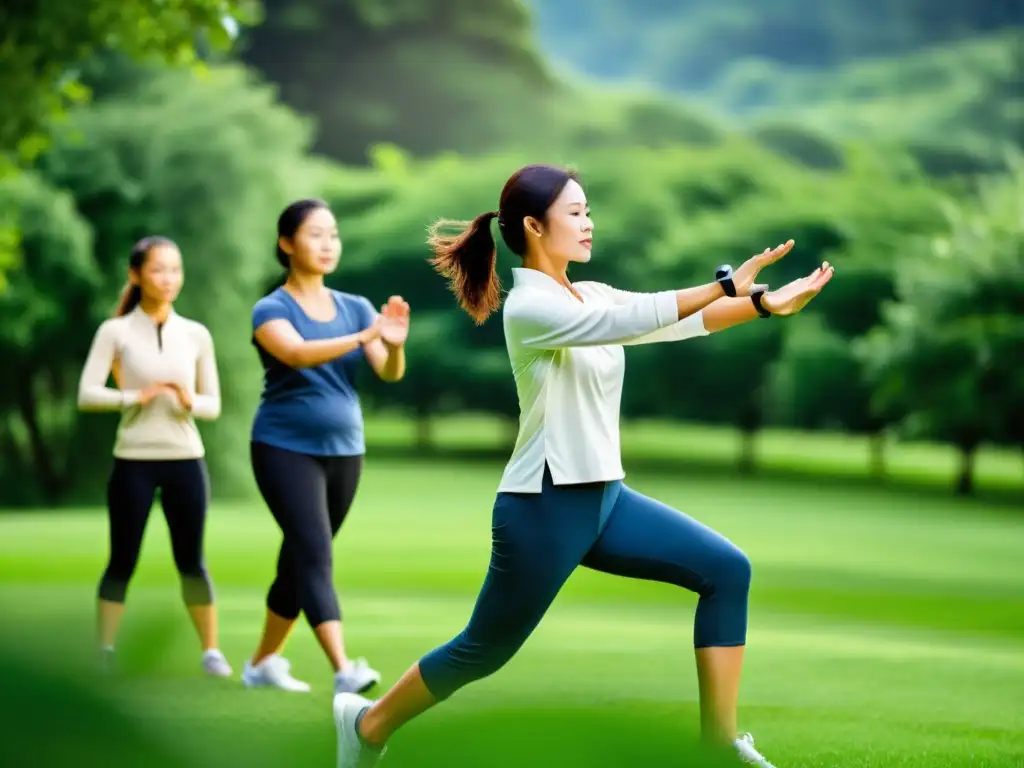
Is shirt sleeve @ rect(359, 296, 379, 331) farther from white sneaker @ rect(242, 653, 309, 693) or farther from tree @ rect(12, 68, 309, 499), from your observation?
tree @ rect(12, 68, 309, 499)

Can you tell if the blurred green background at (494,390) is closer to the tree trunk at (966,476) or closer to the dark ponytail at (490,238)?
the tree trunk at (966,476)

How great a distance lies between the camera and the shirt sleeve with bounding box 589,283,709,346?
4.62 meters

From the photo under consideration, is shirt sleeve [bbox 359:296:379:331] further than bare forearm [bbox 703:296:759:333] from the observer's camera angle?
Yes

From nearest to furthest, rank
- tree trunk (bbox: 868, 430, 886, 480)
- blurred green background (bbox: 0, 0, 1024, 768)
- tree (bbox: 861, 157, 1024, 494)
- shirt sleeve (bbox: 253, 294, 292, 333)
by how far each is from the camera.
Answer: blurred green background (bbox: 0, 0, 1024, 768), shirt sleeve (bbox: 253, 294, 292, 333), tree (bbox: 861, 157, 1024, 494), tree trunk (bbox: 868, 430, 886, 480)

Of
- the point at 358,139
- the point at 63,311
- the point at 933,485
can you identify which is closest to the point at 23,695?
the point at 63,311

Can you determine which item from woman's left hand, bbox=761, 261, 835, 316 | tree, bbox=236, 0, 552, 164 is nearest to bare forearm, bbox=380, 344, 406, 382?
woman's left hand, bbox=761, 261, 835, 316

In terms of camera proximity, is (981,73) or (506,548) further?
(981,73)

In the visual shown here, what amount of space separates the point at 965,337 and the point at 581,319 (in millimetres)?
28271

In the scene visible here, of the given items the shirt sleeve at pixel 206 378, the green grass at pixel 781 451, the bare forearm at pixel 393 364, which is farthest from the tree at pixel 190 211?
the bare forearm at pixel 393 364

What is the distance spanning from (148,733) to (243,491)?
2503 cm

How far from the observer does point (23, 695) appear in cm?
119

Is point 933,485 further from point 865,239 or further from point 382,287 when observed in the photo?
point 382,287

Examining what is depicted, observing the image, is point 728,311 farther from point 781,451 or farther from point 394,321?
point 781,451

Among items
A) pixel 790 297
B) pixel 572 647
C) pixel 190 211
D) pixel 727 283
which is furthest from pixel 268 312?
pixel 190 211
